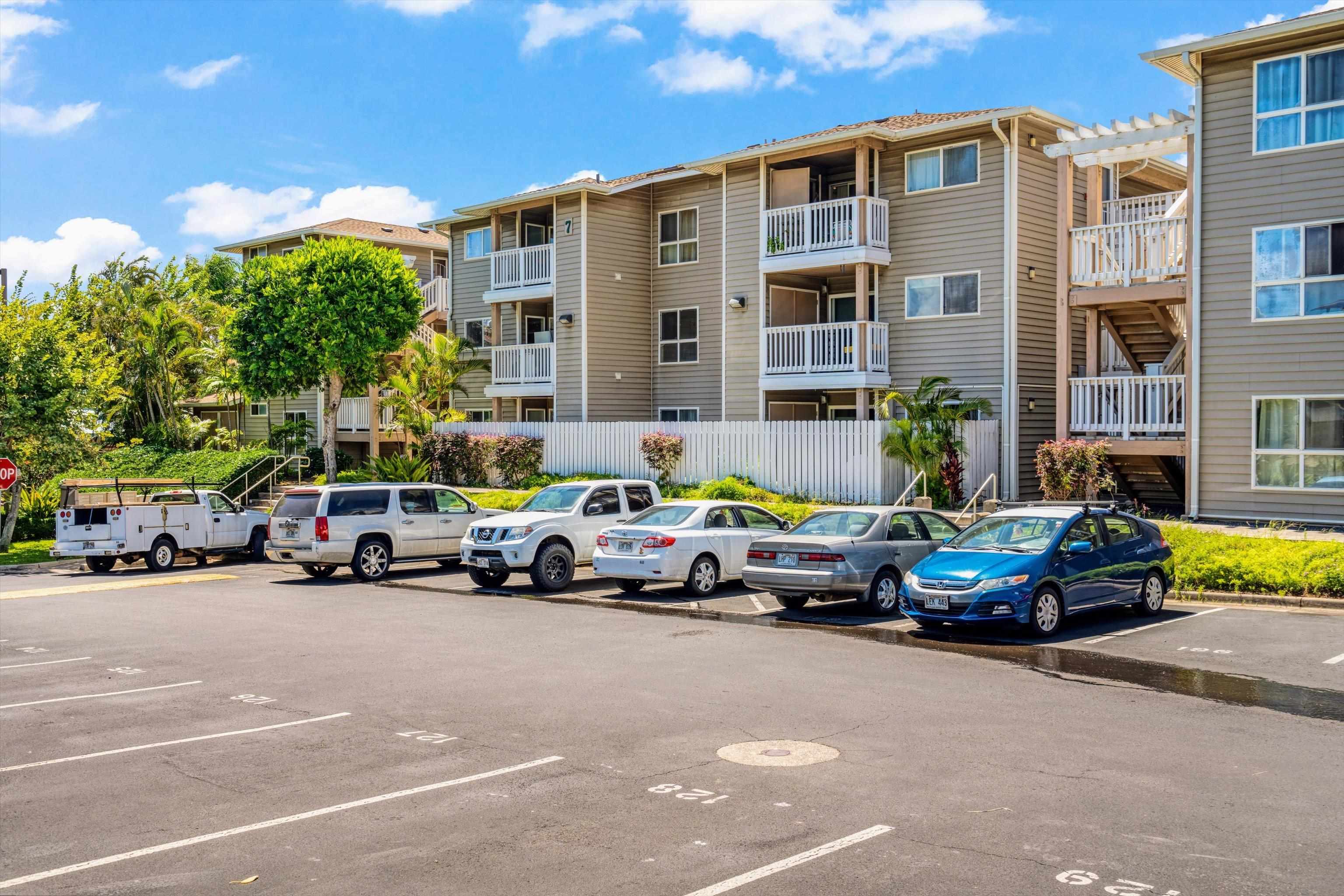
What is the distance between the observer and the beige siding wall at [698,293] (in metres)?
33.7

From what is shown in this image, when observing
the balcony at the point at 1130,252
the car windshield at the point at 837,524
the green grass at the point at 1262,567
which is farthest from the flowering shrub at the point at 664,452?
the green grass at the point at 1262,567

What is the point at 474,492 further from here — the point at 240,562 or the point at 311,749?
the point at 311,749

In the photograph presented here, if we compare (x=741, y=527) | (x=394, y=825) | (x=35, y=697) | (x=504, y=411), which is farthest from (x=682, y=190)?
(x=394, y=825)

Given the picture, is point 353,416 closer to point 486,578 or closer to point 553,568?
point 486,578

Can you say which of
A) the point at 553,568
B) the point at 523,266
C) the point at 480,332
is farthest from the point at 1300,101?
the point at 480,332

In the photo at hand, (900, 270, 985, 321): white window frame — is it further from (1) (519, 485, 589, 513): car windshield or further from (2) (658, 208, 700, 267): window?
(1) (519, 485, 589, 513): car windshield

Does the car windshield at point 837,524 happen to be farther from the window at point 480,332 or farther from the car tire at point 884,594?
the window at point 480,332

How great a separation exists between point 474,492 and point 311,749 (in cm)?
2317

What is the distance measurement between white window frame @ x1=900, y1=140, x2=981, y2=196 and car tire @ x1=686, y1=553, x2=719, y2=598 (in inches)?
577

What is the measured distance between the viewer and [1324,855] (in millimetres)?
6102

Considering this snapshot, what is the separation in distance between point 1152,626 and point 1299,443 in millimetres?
9221

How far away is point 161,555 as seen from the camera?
968 inches

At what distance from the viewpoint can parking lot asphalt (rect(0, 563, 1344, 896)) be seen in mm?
6055

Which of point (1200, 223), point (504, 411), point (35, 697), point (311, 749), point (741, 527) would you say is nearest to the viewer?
point (311, 749)
